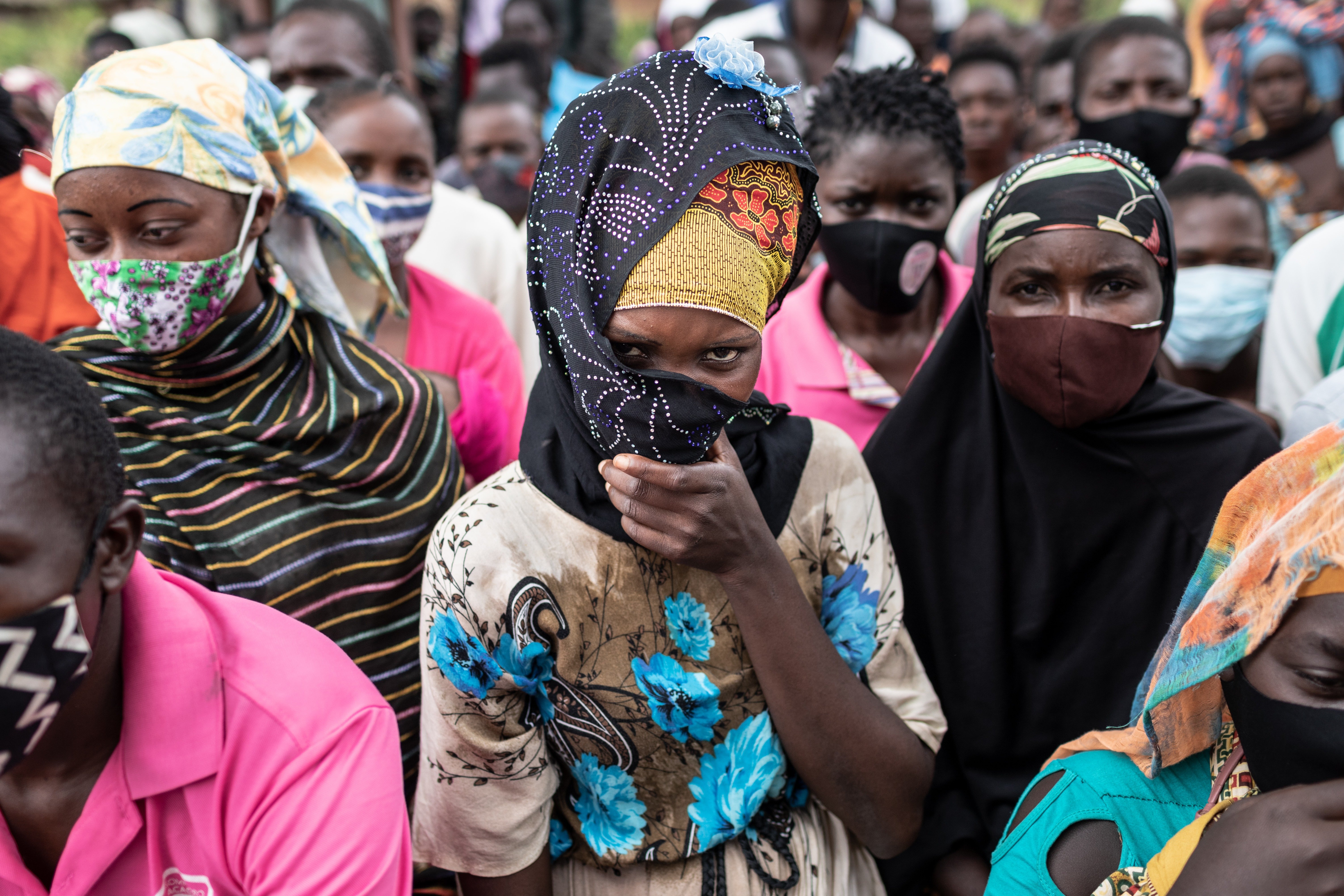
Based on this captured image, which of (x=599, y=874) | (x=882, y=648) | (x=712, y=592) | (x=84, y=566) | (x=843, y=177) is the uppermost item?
(x=843, y=177)

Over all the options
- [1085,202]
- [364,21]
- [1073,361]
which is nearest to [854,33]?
[364,21]

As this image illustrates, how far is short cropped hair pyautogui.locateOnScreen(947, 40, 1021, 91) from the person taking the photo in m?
5.85

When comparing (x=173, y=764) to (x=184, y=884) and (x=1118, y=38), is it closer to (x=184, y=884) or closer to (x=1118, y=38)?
(x=184, y=884)

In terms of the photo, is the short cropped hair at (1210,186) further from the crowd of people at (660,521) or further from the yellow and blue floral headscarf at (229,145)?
the yellow and blue floral headscarf at (229,145)

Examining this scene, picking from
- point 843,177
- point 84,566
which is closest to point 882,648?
point 84,566

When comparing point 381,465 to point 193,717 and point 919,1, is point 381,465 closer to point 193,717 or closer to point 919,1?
point 193,717

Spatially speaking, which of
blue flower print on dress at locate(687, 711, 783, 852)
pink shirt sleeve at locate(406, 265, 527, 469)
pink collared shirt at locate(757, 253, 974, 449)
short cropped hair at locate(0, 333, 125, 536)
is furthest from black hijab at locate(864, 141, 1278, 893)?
short cropped hair at locate(0, 333, 125, 536)

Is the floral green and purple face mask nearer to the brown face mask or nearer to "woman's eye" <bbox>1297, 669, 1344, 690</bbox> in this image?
the brown face mask

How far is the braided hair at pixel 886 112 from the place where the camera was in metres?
2.96

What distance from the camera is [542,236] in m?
1.66

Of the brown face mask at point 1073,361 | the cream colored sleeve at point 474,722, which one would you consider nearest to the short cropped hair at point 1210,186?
the brown face mask at point 1073,361

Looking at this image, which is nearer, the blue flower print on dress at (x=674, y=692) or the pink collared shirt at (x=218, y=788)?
the pink collared shirt at (x=218, y=788)

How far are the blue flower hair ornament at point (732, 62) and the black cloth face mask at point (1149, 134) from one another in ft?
10.4

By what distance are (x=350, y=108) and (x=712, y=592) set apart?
2472mm
